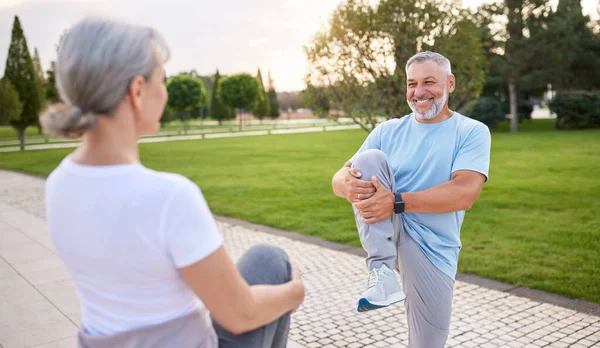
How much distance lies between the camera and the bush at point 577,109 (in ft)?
107

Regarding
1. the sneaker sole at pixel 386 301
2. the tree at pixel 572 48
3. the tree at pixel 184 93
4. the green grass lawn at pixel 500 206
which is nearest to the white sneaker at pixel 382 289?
the sneaker sole at pixel 386 301

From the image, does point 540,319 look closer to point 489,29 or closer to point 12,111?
point 12,111

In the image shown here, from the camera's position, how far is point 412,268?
2.65m

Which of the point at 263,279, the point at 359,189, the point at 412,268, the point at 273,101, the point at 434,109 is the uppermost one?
the point at 273,101

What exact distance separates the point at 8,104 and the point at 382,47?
83.5ft

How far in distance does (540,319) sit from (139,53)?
13.9ft

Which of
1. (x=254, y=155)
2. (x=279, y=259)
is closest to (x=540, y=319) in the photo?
(x=279, y=259)

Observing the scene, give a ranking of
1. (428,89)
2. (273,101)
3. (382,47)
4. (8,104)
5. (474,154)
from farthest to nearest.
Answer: (273,101)
(8,104)
(382,47)
(428,89)
(474,154)

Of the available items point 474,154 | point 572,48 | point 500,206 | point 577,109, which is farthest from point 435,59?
point 572,48

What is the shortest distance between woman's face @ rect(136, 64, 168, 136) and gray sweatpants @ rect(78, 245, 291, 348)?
0.50 meters

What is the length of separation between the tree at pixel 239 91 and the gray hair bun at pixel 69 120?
61.5 metres

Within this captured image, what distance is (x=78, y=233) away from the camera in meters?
1.31

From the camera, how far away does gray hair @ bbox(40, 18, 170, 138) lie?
123 centimetres

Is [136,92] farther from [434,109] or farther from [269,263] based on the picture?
[434,109]
